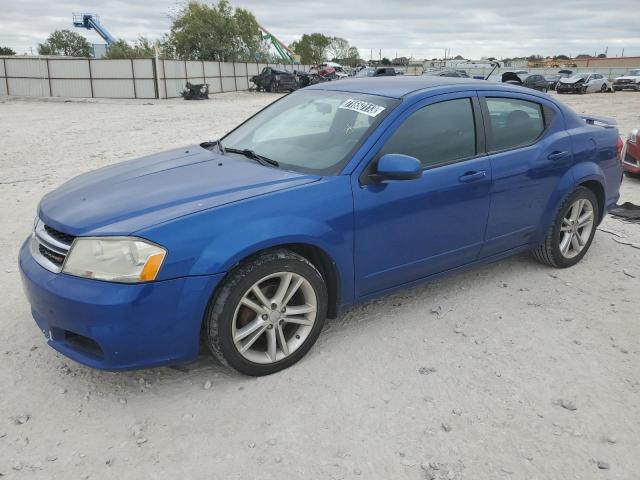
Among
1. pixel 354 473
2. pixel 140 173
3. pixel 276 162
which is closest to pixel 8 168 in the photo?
pixel 140 173

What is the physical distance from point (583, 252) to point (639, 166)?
379 cm

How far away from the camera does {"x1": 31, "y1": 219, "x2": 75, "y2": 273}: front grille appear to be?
9.25 feet

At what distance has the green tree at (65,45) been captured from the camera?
82.3m

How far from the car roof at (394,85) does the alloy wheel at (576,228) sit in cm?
129

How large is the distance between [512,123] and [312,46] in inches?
4040

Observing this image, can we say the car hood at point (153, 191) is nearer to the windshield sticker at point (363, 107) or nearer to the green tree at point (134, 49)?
the windshield sticker at point (363, 107)

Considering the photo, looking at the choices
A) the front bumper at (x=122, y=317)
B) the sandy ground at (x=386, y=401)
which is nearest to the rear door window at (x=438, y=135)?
the sandy ground at (x=386, y=401)

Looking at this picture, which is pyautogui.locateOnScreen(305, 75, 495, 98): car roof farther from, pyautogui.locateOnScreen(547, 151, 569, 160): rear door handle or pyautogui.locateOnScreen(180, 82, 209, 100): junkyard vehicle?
pyautogui.locateOnScreen(180, 82, 209, 100): junkyard vehicle

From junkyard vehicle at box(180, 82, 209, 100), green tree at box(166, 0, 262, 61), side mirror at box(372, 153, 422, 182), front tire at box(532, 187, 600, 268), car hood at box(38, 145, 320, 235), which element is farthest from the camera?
green tree at box(166, 0, 262, 61)

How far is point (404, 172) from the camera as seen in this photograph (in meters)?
3.16

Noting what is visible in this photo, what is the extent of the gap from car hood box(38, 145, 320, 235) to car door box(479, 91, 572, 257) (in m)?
1.53

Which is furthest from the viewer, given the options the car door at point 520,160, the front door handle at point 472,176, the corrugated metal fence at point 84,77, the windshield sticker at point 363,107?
the corrugated metal fence at point 84,77

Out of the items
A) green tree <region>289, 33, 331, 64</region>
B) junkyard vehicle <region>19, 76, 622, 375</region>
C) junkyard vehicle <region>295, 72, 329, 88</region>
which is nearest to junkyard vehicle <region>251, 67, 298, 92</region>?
junkyard vehicle <region>295, 72, 329, 88</region>

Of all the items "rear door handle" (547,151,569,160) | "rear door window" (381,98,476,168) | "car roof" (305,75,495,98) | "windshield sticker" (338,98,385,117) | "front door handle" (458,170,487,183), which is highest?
"car roof" (305,75,495,98)
